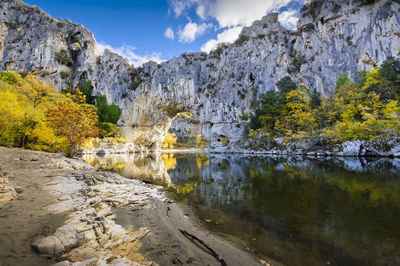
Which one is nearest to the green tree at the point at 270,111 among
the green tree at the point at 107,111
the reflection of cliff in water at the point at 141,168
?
the reflection of cliff in water at the point at 141,168

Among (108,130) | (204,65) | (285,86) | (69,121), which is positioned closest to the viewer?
(69,121)

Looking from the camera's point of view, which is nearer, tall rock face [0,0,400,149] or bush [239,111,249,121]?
tall rock face [0,0,400,149]

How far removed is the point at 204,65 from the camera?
4069 cm

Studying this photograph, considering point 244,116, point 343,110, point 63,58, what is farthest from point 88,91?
point 343,110

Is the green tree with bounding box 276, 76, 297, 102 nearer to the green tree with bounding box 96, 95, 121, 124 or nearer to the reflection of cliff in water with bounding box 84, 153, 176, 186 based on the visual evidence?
the reflection of cliff in water with bounding box 84, 153, 176, 186

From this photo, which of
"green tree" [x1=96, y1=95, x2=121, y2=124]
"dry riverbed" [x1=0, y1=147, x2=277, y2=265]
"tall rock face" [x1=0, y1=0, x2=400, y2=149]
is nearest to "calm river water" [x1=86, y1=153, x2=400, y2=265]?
"dry riverbed" [x1=0, y1=147, x2=277, y2=265]

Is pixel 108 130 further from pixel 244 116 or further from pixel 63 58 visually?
pixel 244 116

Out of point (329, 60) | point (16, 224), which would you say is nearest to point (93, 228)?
point (16, 224)

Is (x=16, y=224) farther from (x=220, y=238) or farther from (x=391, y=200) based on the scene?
(x=391, y=200)

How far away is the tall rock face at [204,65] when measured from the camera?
29219mm

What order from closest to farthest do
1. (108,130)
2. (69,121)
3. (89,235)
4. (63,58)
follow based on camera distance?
(89,235)
(69,121)
(108,130)
(63,58)

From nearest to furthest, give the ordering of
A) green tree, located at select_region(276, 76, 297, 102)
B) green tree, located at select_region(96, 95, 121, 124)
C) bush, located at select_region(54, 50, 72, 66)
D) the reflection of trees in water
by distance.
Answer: the reflection of trees in water, green tree, located at select_region(276, 76, 297, 102), green tree, located at select_region(96, 95, 121, 124), bush, located at select_region(54, 50, 72, 66)

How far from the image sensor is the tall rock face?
29219mm

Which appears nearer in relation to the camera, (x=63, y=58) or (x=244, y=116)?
(x=63, y=58)
